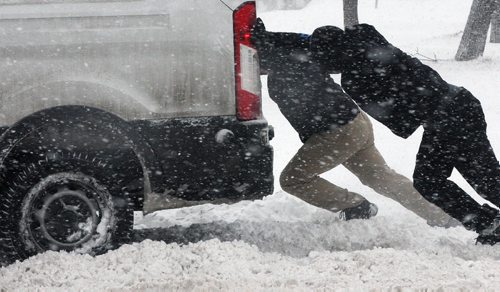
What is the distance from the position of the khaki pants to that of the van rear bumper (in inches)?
24.9

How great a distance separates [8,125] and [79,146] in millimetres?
408

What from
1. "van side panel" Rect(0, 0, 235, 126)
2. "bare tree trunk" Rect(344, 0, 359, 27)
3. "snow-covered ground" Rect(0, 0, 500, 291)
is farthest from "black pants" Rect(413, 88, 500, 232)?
"bare tree trunk" Rect(344, 0, 359, 27)

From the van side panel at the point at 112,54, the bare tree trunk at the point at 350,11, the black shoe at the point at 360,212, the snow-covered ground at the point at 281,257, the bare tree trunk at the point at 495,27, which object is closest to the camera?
the snow-covered ground at the point at 281,257

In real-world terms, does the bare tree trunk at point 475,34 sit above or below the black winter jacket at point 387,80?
below

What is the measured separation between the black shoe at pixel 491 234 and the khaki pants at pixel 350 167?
513mm

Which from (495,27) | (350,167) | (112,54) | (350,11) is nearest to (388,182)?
(350,167)

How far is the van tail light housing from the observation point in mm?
3787

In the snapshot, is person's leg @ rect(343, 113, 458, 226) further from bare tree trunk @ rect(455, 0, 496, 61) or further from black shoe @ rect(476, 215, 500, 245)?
bare tree trunk @ rect(455, 0, 496, 61)

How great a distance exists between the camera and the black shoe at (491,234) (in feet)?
13.6

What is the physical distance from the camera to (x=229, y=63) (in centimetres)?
381

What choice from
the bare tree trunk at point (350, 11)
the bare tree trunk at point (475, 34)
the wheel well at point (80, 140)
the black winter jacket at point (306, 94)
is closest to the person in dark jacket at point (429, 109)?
the black winter jacket at point (306, 94)

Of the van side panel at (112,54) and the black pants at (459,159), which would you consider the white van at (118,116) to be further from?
Answer: the black pants at (459,159)

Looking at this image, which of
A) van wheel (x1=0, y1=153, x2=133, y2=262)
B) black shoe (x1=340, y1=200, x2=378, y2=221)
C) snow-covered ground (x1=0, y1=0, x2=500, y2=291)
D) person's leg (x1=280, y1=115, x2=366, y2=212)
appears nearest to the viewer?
snow-covered ground (x1=0, y1=0, x2=500, y2=291)

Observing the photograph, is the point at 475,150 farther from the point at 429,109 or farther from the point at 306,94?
the point at 306,94
